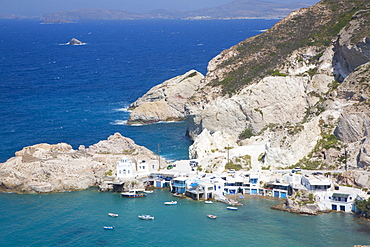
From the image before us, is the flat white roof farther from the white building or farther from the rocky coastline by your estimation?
the white building

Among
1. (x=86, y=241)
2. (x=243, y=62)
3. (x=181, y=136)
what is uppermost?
(x=243, y=62)

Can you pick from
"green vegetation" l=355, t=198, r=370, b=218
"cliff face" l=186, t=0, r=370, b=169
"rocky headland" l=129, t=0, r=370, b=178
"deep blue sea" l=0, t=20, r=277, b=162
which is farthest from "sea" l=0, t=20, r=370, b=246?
"cliff face" l=186, t=0, r=370, b=169

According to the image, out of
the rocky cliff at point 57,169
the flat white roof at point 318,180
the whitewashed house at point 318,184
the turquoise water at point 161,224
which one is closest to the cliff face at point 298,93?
the flat white roof at point 318,180

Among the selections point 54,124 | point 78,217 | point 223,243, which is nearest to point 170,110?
point 54,124

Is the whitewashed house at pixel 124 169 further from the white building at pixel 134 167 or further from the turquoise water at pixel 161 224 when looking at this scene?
the turquoise water at pixel 161 224

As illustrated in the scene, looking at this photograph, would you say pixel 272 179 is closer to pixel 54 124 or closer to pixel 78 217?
pixel 78 217

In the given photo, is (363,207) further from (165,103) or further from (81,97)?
(81,97)
